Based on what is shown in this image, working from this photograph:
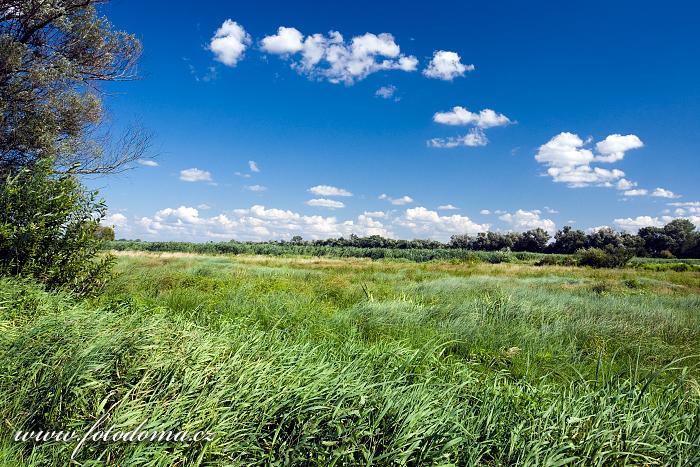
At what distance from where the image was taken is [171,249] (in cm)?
6894

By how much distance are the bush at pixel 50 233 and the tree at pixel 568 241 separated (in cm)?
7907

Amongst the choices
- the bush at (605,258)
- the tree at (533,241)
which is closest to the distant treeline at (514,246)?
the tree at (533,241)

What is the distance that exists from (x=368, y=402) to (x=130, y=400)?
5.62 ft

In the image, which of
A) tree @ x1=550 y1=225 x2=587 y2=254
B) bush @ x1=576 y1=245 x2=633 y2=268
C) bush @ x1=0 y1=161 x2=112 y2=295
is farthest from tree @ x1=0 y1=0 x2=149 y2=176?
tree @ x1=550 y1=225 x2=587 y2=254

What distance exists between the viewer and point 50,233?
6.07 meters

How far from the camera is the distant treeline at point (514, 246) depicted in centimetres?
5825

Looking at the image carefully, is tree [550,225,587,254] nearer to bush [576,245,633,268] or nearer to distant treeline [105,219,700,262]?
distant treeline [105,219,700,262]

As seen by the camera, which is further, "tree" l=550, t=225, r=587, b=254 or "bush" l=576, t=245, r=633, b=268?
"tree" l=550, t=225, r=587, b=254

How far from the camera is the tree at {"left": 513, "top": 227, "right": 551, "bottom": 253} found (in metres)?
76.0

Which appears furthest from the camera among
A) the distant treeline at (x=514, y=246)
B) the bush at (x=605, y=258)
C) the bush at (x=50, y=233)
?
the distant treeline at (x=514, y=246)

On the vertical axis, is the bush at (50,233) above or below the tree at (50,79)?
below

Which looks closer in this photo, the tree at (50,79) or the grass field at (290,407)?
the grass field at (290,407)

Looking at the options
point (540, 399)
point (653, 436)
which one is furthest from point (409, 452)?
point (653, 436)

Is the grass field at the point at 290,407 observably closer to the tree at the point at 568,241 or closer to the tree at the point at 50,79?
the tree at the point at 50,79
